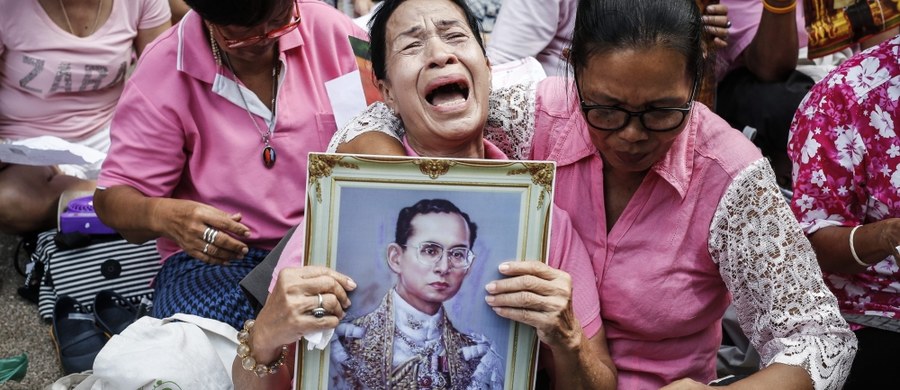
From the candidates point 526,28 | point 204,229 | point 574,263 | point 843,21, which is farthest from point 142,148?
point 843,21

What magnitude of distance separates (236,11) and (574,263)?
106 centimetres

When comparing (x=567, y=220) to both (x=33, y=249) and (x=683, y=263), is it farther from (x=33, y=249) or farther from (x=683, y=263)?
(x=33, y=249)

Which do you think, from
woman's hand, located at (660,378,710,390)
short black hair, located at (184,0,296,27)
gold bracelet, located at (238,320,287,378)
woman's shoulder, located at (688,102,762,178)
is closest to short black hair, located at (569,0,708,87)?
woman's shoulder, located at (688,102,762,178)

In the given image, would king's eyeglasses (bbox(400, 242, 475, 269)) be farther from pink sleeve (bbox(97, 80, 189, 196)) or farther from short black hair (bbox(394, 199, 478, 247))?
pink sleeve (bbox(97, 80, 189, 196))

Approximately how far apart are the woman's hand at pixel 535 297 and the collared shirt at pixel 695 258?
1.10 ft

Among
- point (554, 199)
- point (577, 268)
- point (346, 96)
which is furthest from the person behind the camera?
point (346, 96)

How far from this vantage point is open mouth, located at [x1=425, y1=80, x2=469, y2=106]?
210 cm

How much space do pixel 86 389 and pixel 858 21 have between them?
7.28 ft

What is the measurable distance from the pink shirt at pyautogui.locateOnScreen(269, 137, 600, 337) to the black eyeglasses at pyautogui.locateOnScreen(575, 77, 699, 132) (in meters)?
0.26

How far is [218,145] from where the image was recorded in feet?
9.00

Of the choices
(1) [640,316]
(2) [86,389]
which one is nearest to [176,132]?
(2) [86,389]

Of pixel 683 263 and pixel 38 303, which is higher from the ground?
pixel 683 263

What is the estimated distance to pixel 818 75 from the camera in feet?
12.3

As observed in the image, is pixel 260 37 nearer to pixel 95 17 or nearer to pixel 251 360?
pixel 251 360
